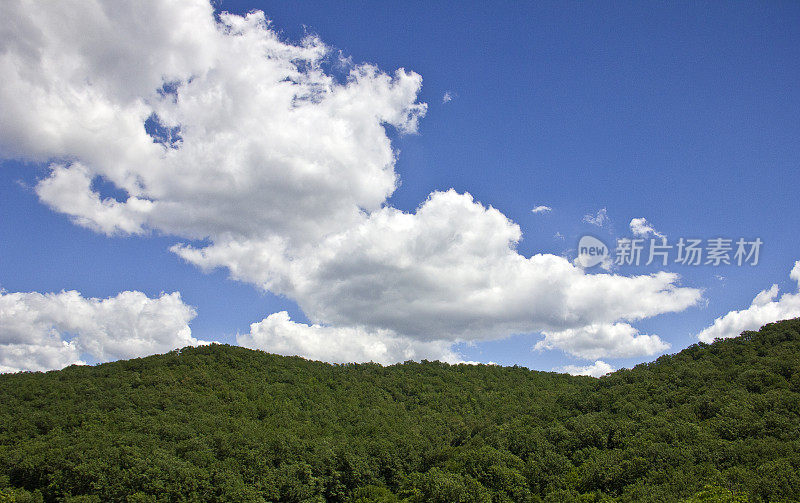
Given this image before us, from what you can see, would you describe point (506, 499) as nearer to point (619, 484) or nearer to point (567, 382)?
point (619, 484)

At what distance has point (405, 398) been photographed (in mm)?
102562

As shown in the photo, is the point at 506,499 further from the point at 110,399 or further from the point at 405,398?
the point at 110,399

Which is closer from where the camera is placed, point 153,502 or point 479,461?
point 153,502

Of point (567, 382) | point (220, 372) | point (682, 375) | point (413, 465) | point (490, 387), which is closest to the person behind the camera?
point (413, 465)

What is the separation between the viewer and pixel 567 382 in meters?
119

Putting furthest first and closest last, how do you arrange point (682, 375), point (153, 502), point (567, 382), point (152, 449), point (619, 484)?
point (567, 382)
point (682, 375)
point (152, 449)
point (619, 484)
point (153, 502)

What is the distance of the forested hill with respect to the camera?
50.5 m

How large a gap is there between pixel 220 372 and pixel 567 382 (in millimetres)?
85110

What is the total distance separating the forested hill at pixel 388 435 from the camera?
1989 inches

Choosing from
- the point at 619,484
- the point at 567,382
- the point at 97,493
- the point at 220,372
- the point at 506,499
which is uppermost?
the point at 567,382

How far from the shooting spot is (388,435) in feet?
→ 253

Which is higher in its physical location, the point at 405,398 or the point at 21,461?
the point at 405,398

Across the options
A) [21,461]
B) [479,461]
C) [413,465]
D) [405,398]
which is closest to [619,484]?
[479,461]

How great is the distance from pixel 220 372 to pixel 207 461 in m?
36.0
